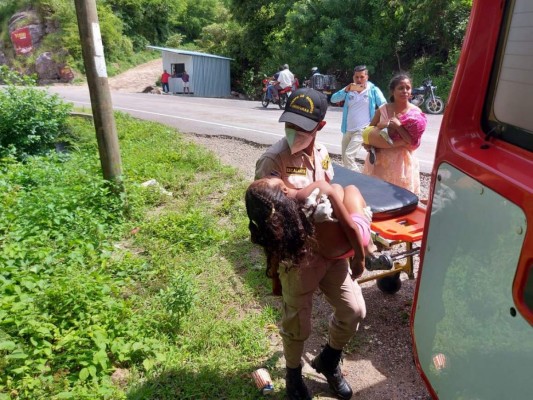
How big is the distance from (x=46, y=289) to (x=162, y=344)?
0.96 metres

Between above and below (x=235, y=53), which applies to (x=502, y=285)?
above

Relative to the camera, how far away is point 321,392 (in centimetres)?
262

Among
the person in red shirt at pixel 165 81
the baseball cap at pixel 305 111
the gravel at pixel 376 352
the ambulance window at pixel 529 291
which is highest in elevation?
the baseball cap at pixel 305 111

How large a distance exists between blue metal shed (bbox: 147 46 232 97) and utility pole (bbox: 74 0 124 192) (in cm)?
2062

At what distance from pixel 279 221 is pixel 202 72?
24557mm

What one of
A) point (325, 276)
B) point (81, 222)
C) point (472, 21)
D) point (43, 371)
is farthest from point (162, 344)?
point (472, 21)

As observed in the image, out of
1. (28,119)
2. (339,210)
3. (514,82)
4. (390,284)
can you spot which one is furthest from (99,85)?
(28,119)

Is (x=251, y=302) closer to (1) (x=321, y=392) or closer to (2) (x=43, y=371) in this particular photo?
(1) (x=321, y=392)

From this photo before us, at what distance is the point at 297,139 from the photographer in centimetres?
231

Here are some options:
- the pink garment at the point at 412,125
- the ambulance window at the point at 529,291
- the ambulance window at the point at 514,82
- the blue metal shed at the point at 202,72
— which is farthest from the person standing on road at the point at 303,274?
the blue metal shed at the point at 202,72

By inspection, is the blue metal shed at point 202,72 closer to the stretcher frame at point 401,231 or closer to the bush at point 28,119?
the bush at point 28,119

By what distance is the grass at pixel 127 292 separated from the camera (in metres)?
2.68

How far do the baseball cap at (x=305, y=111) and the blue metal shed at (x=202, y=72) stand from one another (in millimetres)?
23445

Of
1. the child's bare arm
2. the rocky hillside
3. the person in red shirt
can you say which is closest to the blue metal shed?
the person in red shirt
